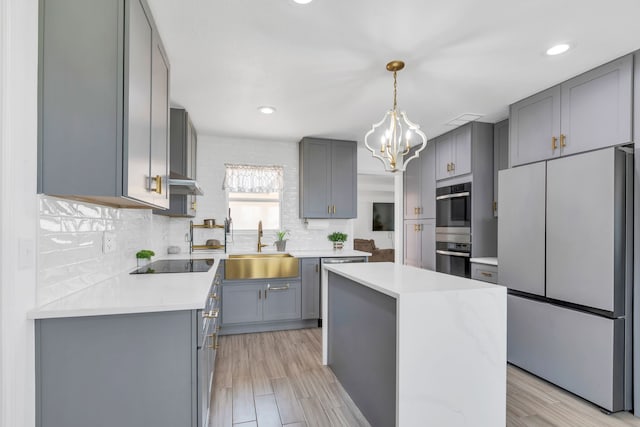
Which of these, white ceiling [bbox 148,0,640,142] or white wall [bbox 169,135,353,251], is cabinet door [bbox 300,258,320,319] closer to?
white wall [bbox 169,135,353,251]

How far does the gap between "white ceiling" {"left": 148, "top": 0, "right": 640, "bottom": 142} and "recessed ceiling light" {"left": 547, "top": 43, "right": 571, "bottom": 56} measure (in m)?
0.04

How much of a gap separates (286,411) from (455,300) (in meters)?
1.33

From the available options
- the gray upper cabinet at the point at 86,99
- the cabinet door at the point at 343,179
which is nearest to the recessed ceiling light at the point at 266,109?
the cabinet door at the point at 343,179

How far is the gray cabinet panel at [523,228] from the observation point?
259 cm

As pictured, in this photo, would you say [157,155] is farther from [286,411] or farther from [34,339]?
[286,411]

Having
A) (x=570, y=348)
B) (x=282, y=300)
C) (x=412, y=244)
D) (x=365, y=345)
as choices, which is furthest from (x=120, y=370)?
(x=412, y=244)

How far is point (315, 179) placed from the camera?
4.25 meters

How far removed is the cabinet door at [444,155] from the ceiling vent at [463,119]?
11.6 inches

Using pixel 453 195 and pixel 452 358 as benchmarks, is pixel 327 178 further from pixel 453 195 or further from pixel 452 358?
pixel 452 358

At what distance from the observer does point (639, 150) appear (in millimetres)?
2109

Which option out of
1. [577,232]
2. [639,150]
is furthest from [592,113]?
[577,232]

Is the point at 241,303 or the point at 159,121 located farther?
the point at 241,303

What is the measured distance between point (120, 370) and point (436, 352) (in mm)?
1419

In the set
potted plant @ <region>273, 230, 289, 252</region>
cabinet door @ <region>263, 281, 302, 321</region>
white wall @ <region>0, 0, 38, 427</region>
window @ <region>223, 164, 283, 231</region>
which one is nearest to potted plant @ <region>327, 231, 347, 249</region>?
potted plant @ <region>273, 230, 289, 252</region>
